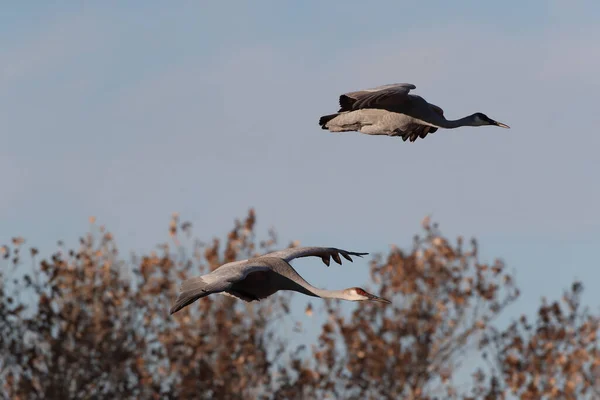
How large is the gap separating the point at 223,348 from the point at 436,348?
513 cm

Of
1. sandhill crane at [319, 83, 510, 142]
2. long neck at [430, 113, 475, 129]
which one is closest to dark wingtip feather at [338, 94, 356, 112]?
sandhill crane at [319, 83, 510, 142]

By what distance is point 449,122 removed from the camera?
704 inches

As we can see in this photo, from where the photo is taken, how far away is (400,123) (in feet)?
56.8

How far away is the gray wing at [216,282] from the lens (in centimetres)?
1365

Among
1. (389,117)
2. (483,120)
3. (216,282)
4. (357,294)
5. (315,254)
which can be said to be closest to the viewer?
(216,282)

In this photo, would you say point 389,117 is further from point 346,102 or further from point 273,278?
point 273,278

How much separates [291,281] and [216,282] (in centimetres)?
155

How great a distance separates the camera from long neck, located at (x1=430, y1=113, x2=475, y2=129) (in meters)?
17.5

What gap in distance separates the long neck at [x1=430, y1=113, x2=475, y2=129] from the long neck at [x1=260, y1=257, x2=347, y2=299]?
2.97 m

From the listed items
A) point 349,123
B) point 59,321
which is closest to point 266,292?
point 349,123

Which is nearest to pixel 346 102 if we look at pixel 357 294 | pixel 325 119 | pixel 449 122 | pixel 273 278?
pixel 325 119

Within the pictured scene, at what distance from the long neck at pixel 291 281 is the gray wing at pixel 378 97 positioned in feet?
6.30

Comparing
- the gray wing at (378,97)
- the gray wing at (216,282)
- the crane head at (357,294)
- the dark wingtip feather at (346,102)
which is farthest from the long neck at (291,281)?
the dark wingtip feather at (346,102)

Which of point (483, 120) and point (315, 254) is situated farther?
point (483, 120)
